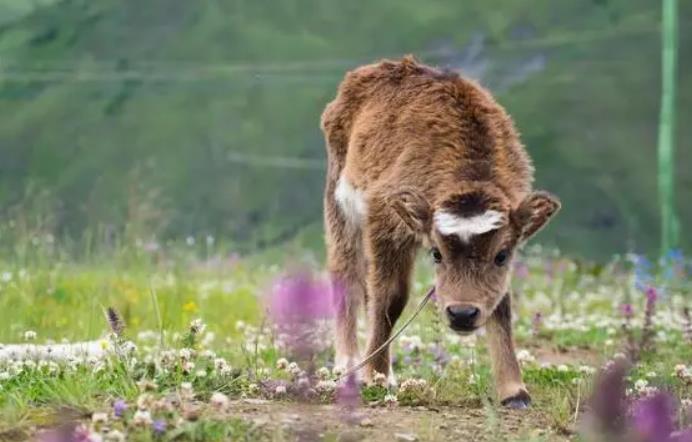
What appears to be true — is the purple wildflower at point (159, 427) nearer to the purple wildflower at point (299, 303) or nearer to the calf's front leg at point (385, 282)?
the purple wildflower at point (299, 303)

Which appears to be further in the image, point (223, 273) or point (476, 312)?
point (223, 273)

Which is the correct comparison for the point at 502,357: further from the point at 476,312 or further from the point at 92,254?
the point at 92,254

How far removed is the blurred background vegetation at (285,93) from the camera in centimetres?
2789

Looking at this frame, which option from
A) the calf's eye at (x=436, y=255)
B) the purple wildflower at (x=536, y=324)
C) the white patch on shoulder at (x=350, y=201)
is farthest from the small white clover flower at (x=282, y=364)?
the purple wildflower at (x=536, y=324)

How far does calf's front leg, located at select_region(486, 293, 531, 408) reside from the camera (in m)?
7.34

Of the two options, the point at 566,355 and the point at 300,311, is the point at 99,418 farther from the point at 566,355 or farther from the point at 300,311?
the point at 566,355

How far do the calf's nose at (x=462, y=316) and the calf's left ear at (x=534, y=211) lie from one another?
0.58 metres

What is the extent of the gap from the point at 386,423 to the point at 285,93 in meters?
31.4

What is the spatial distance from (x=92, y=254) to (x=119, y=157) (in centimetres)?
1906

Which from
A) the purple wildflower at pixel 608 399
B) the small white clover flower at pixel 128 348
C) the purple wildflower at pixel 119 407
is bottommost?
the purple wildflower at pixel 119 407

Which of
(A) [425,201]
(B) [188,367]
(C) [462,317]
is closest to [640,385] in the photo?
(C) [462,317]

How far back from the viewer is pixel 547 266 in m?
16.3

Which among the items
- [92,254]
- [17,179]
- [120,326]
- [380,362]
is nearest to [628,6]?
[17,179]

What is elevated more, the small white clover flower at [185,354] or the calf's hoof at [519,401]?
the small white clover flower at [185,354]
